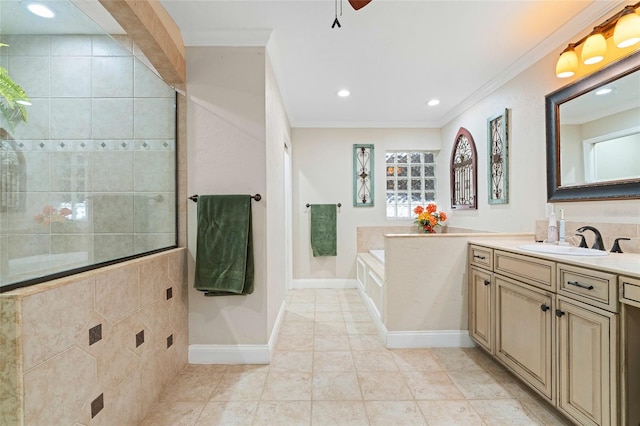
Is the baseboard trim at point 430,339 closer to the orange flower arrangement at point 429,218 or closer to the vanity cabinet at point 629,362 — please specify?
the vanity cabinet at point 629,362

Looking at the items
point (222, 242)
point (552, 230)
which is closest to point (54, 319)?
point (222, 242)

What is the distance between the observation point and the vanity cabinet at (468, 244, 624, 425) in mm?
1227

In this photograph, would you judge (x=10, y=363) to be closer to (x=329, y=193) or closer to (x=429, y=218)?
(x=329, y=193)

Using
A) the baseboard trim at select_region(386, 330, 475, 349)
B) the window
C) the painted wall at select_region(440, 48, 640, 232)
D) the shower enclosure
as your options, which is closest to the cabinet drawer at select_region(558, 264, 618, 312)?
the painted wall at select_region(440, 48, 640, 232)

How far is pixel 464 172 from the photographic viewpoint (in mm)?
3547

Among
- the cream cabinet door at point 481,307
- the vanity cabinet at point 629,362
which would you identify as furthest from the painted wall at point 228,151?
the vanity cabinet at point 629,362

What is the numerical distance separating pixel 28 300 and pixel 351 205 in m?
3.55

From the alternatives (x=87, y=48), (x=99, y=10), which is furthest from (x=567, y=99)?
→ (x=87, y=48)

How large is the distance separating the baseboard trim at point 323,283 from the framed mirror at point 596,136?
2.64 m

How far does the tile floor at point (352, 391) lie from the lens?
5.08ft

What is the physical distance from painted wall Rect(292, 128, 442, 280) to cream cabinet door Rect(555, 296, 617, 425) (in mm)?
2826

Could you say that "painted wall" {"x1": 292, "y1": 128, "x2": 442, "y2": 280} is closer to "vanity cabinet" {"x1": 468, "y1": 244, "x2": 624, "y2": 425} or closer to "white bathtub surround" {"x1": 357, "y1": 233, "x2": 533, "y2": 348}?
→ "white bathtub surround" {"x1": 357, "y1": 233, "x2": 533, "y2": 348}

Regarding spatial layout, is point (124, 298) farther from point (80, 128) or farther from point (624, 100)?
point (624, 100)

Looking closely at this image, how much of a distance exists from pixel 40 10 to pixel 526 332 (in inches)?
130
